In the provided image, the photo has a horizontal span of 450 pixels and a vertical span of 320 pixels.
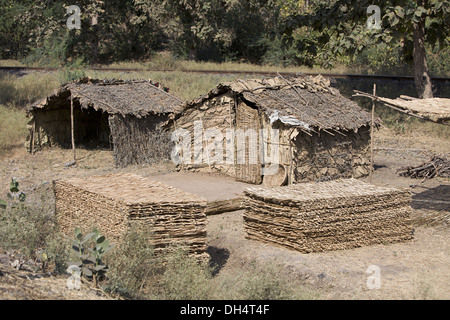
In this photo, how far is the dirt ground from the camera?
8.01 metres

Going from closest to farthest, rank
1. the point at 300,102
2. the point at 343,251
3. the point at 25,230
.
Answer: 1. the point at 25,230
2. the point at 343,251
3. the point at 300,102

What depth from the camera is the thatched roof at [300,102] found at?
45.8ft

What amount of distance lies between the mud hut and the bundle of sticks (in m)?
1.25

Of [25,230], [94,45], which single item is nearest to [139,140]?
[25,230]

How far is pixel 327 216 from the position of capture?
9.33 metres

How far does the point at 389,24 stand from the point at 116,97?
9181 mm

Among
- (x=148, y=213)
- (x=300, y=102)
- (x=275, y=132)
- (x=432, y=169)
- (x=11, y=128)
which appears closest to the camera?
(x=148, y=213)

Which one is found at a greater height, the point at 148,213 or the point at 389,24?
the point at 389,24

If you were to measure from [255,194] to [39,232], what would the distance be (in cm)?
364

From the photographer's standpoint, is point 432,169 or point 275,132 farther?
point 432,169

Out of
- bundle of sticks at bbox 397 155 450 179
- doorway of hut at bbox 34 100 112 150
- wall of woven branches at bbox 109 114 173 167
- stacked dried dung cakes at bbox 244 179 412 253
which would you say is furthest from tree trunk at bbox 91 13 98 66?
stacked dried dung cakes at bbox 244 179 412 253

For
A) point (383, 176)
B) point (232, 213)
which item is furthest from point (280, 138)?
point (383, 176)

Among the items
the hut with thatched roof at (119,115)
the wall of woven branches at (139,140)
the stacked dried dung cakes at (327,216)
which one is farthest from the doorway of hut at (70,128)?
the stacked dried dung cakes at (327,216)

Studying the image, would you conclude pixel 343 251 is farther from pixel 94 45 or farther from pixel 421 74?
pixel 94 45
